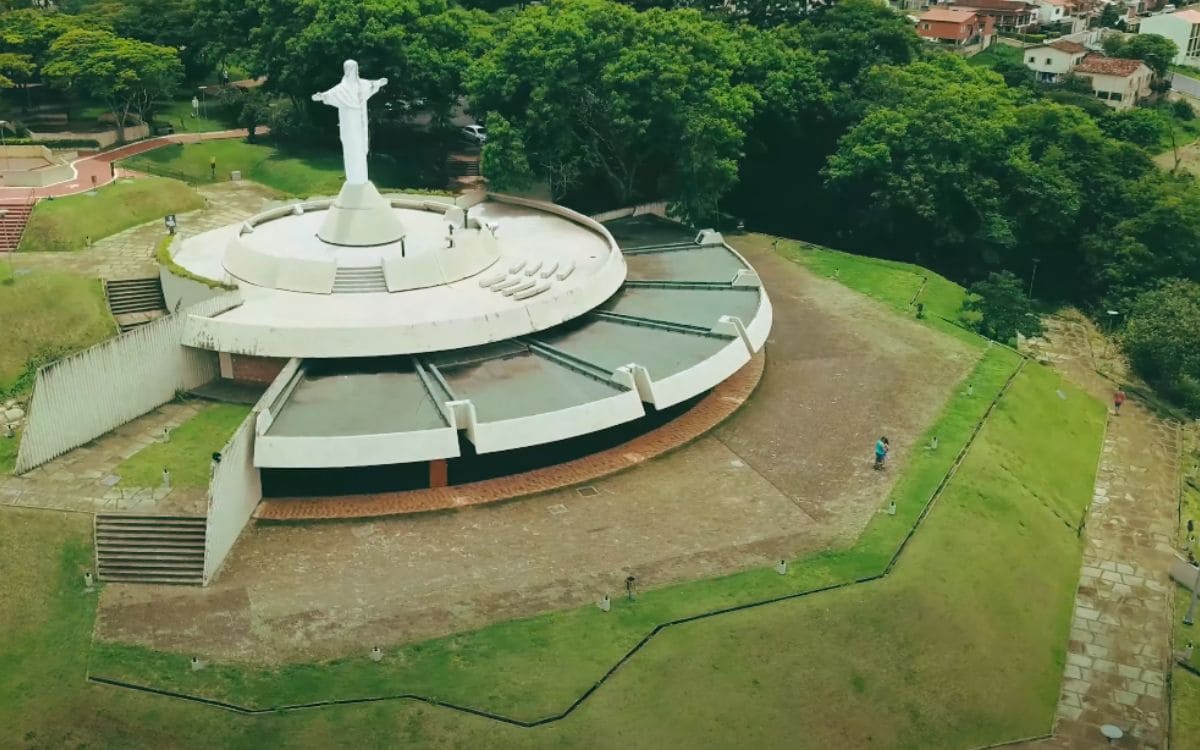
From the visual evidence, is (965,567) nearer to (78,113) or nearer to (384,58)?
(384,58)

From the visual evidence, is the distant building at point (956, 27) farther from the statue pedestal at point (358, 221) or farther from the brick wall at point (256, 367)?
the brick wall at point (256, 367)

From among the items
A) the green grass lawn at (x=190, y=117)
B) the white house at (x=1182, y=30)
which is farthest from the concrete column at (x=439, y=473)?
the white house at (x=1182, y=30)

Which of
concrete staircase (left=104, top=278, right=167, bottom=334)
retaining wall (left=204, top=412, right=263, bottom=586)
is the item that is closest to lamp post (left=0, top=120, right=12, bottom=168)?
concrete staircase (left=104, top=278, right=167, bottom=334)

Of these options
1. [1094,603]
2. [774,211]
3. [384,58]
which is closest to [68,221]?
[384,58]

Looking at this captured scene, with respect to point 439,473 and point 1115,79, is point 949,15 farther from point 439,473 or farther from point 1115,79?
point 439,473

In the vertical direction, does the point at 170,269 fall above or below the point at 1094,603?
above

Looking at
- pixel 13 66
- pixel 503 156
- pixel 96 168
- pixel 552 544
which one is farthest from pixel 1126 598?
pixel 13 66

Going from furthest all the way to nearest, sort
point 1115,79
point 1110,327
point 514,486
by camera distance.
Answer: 1. point 1115,79
2. point 1110,327
3. point 514,486
